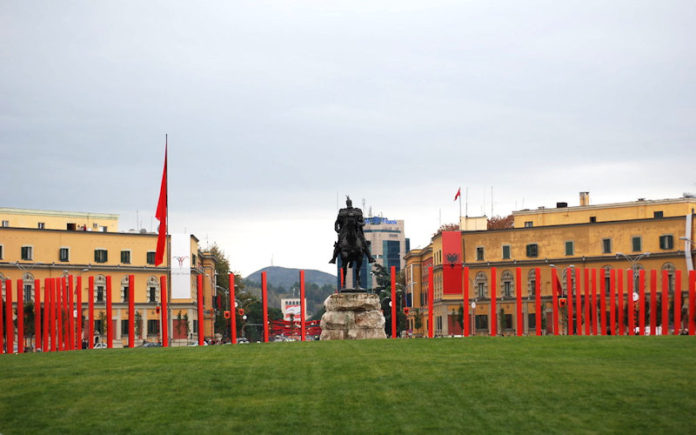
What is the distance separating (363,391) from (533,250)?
94.9 metres

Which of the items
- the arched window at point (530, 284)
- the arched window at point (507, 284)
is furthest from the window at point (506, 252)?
the arched window at point (530, 284)

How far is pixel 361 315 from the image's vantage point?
41.8 m

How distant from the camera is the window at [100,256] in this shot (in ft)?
370

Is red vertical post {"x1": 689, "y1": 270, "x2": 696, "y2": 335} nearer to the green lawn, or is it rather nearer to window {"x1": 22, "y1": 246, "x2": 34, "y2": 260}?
the green lawn

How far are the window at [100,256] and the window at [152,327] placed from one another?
8.46 meters

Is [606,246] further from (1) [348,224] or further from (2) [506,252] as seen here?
(1) [348,224]

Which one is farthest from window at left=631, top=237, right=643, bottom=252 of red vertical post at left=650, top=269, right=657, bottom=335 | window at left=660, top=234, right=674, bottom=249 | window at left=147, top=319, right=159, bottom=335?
red vertical post at left=650, top=269, right=657, bottom=335

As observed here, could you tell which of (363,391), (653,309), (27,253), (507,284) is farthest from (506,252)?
(363,391)

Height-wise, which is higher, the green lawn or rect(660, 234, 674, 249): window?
rect(660, 234, 674, 249): window

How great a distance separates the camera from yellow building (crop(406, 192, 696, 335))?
109 metres

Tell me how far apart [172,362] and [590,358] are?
1130 centimetres

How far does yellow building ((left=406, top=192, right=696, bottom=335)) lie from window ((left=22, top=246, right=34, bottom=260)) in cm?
4656

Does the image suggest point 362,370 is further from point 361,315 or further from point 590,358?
point 361,315

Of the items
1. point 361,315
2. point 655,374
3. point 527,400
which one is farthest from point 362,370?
point 361,315
